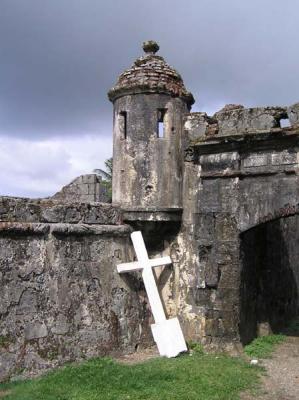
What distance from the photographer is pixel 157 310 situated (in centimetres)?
699

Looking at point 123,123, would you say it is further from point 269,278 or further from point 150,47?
point 269,278

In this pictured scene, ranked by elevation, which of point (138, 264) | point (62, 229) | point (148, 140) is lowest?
point (138, 264)

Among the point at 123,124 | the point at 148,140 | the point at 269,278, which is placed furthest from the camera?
the point at 269,278

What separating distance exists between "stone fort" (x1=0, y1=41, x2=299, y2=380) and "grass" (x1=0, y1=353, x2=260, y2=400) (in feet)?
1.59

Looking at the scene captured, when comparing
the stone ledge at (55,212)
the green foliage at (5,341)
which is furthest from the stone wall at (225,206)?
the green foliage at (5,341)

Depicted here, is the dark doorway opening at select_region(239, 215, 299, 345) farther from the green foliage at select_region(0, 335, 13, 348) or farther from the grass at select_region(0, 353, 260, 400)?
the green foliage at select_region(0, 335, 13, 348)

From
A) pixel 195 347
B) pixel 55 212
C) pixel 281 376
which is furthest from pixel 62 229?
pixel 281 376

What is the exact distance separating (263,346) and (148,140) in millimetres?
3762

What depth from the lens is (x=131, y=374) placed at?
18.9ft

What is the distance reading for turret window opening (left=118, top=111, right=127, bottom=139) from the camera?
7.59 m

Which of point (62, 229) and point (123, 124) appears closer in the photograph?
point (62, 229)

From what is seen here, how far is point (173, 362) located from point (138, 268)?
1.47 meters

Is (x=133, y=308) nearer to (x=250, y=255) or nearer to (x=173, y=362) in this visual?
(x=173, y=362)

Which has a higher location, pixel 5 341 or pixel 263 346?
Result: pixel 5 341
